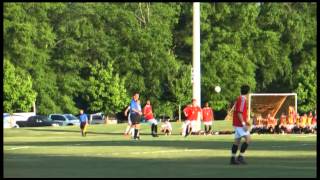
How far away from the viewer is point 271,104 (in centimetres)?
4653

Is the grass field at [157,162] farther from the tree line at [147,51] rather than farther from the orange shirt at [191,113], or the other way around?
the tree line at [147,51]

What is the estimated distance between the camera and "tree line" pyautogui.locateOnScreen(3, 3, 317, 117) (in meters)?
77.0

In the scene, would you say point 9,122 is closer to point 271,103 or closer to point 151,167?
point 271,103

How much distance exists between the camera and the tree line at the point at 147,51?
253 feet

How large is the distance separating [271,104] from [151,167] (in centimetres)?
2970

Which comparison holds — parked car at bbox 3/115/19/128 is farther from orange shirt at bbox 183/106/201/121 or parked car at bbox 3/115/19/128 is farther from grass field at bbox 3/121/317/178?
grass field at bbox 3/121/317/178

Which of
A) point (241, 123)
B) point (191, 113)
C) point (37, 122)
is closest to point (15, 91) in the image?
point (37, 122)

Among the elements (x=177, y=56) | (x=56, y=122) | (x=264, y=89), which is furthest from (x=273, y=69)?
(x=56, y=122)

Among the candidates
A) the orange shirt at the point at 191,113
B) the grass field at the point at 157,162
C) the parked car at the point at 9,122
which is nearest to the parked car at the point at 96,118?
the parked car at the point at 9,122

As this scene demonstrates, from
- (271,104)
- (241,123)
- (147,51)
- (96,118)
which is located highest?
(147,51)

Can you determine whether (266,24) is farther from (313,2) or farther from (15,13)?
(15,13)

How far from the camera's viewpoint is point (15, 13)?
77.6 meters

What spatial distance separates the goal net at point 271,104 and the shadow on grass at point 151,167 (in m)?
24.9

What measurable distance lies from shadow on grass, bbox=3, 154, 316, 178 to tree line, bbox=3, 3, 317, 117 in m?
55.4
